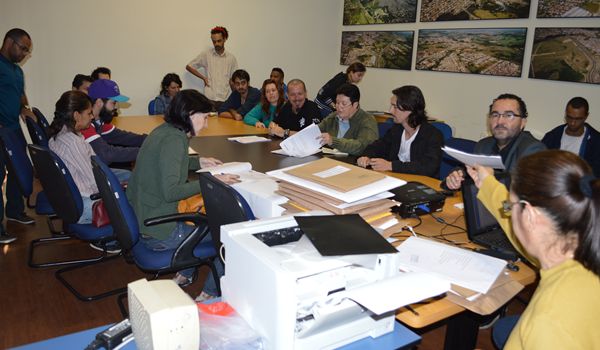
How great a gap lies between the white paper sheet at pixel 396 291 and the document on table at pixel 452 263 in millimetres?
392

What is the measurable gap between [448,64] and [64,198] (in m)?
4.56

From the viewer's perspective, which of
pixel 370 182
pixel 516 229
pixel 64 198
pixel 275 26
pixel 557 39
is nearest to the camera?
pixel 516 229

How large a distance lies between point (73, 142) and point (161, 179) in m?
0.91

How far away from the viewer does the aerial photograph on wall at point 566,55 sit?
416 cm

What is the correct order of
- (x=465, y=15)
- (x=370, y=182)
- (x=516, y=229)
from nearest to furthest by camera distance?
(x=516, y=229)
(x=370, y=182)
(x=465, y=15)

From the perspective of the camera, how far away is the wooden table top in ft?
13.3

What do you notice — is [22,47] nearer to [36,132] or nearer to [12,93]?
[12,93]

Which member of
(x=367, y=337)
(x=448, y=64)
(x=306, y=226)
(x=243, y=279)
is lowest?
(x=367, y=337)

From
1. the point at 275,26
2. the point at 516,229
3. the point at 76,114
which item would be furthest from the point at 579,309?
the point at 275,26

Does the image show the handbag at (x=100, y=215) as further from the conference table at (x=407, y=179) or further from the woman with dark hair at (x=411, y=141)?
the woman with dark hair at (x=411, y=141)

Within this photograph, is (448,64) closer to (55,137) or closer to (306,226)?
(55,137)

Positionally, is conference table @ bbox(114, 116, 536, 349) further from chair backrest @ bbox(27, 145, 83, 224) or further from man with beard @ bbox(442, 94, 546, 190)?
chair backrest @ bbox(27, 145, 83, 224)

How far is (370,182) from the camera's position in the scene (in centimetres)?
176

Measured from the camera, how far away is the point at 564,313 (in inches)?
39.9
